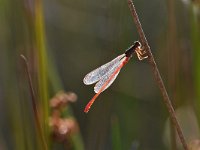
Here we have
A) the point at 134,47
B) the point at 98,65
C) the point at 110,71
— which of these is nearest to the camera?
the point at 134,47

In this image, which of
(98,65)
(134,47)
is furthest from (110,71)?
(98,65)

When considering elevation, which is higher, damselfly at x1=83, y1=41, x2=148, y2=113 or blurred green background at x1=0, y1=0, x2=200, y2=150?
damselfly at x1=83, y1=41, x2=148, y2=113

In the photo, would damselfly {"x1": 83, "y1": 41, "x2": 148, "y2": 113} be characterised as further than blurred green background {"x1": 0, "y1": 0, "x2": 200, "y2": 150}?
No

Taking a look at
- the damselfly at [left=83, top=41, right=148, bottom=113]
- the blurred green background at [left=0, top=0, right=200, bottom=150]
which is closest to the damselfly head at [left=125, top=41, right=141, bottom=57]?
the damselfly at [left=83, top=41, right=148, bottom=113]

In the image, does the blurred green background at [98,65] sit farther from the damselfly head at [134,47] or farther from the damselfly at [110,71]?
the damselfly head at [134,47]

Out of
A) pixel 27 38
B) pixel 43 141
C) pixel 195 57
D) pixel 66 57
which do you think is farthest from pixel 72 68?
pixel 43 141

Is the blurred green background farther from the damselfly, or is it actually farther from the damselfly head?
the damselfly head

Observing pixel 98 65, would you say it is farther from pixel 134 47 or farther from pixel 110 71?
pixel 134 47
